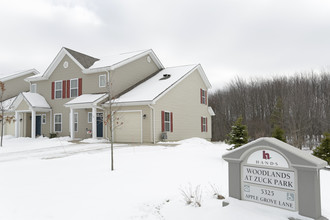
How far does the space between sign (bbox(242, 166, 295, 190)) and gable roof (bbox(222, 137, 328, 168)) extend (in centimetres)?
21

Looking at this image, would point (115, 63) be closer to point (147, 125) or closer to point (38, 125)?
point (147, 125)

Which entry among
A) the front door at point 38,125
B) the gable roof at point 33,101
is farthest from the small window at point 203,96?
the front door at point 38,125

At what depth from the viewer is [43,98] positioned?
2234 centimetres

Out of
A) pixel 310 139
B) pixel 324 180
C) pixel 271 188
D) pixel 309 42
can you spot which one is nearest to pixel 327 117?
pixel 310 139

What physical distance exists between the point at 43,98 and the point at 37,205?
19.8 meters

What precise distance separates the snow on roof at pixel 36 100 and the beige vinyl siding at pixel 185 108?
35.1 feet

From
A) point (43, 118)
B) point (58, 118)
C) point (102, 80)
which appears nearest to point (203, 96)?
point (102, 80)

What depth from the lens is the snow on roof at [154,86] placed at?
679 inches

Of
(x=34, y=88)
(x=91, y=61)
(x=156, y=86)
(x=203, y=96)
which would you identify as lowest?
(x=203, y=96)

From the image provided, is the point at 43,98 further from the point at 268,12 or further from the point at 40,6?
the point at 268,12

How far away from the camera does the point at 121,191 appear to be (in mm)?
5562

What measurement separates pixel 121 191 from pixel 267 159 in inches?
127

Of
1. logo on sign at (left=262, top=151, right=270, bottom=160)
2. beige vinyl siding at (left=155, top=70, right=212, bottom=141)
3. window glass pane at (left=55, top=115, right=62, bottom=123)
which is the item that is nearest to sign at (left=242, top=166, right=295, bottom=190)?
logo on sign at (left=262, top=151, right=270, bottom=160)

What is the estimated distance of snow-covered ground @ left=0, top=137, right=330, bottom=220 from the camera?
423cm
